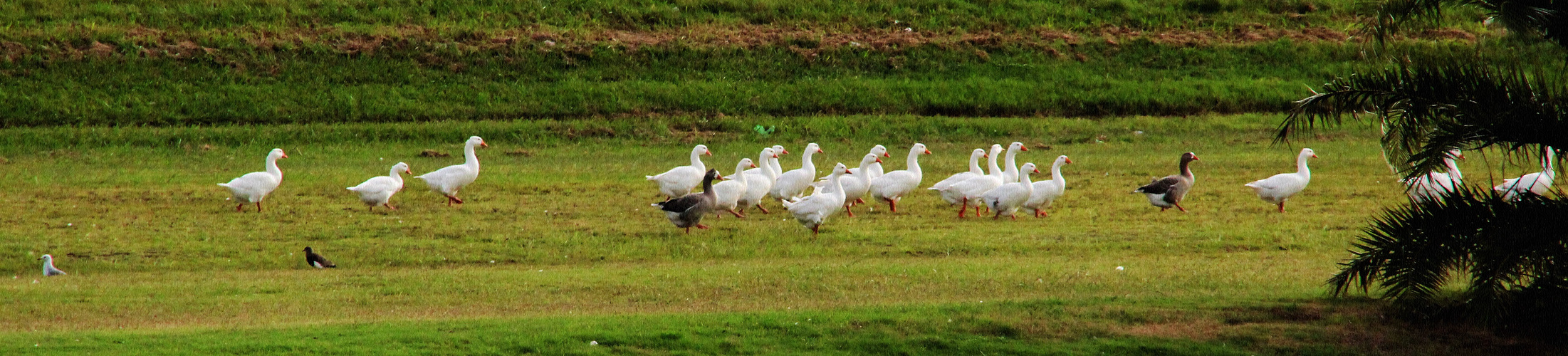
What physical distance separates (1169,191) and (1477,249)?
928cm

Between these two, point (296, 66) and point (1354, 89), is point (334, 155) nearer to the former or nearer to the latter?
point (296, 66)

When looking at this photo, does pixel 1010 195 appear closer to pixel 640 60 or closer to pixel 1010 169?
pixel 1010 169

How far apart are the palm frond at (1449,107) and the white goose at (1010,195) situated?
791 cm

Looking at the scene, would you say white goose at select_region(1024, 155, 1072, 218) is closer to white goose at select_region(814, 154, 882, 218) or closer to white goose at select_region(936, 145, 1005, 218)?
white goose at select_region(936, 145, 1005, 218)

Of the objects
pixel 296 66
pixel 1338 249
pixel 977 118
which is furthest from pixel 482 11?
pixel 1338 249

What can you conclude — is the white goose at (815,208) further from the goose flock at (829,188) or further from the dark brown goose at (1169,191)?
the dark brown goose at (1169,191)

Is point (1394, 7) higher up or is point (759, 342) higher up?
point (1394, 7)

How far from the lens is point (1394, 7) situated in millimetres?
11062

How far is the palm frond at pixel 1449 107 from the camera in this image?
32.7 ft

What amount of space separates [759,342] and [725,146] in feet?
59.9

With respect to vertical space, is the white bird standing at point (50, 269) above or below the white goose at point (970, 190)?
below

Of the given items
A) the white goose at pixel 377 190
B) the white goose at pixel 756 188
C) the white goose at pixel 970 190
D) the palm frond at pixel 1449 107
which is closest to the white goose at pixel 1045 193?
the white goose at pixel 970 190

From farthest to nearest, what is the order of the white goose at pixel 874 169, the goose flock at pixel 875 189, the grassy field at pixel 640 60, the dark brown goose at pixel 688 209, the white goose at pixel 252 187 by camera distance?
1. the grassy field at pixel 640 60
2. the white goose at pixel 874 169
3. the white goose at pixel 252 187
4. the goose flock at pixel 875 189
5. the dark brown goose at pixel 688 209

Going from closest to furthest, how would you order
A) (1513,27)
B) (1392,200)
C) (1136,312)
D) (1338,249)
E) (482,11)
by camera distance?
(1513,27)
(1136,312)
(1338,249)
(1392,200)
(482,11)
